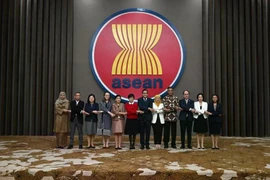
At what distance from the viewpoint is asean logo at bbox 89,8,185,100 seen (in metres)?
9.13

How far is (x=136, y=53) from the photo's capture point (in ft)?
30.0

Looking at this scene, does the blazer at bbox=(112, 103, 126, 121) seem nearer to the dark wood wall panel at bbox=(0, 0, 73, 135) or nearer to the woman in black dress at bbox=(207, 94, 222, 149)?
the woman in black dress at bbox=(207, 94, 222, 149)

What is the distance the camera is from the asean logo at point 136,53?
913cm

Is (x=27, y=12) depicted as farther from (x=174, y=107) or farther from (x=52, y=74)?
(x=174, y=107)

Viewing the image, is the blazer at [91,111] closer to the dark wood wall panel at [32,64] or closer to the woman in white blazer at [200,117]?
the woman in white blazer at [200,117]

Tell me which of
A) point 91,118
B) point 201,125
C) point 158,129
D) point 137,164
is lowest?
point 137,164

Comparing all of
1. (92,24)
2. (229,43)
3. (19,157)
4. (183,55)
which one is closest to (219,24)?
(229,43)

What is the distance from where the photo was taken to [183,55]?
9211 mm

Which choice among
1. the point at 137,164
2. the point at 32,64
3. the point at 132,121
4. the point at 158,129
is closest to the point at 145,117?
the point at 132,121

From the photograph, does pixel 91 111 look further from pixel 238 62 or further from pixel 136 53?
pixel 238 62

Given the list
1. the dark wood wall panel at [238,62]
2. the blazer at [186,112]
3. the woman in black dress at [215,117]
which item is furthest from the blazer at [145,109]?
the dark wood wall panel at [238,62]

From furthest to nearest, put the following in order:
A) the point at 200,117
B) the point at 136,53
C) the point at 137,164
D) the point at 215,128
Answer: the point at 136,53
the point at 200,117
the point at 215,128
the point at 137,164

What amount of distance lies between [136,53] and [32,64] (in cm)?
340

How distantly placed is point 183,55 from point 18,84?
5.44m
